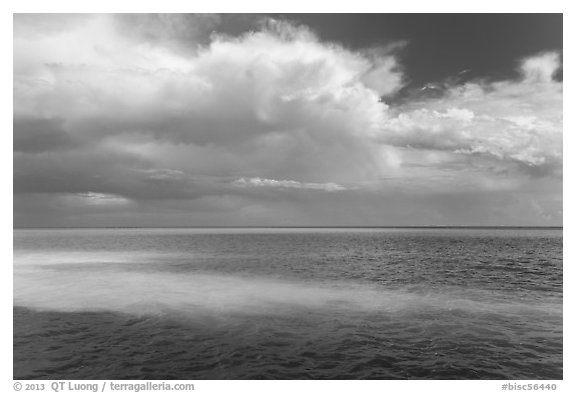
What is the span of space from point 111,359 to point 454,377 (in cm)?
1681

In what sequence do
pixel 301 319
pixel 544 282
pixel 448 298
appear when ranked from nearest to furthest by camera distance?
pixel 301 319 → pixel 448 298 → pixel 544 282

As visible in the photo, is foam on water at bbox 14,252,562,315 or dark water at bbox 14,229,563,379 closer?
dark water at bbox 14,229,563,379

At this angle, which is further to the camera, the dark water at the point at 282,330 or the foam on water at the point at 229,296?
the foam on water at the point at 229,296

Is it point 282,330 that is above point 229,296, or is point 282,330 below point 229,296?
below

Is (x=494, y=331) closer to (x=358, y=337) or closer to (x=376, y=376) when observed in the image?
(x=358, y=337)

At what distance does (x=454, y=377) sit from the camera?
59.7 ft

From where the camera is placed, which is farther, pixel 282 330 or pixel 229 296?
pixel 229 296

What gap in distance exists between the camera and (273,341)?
21.9 meters

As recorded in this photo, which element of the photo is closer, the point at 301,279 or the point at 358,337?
the point at 358,337
